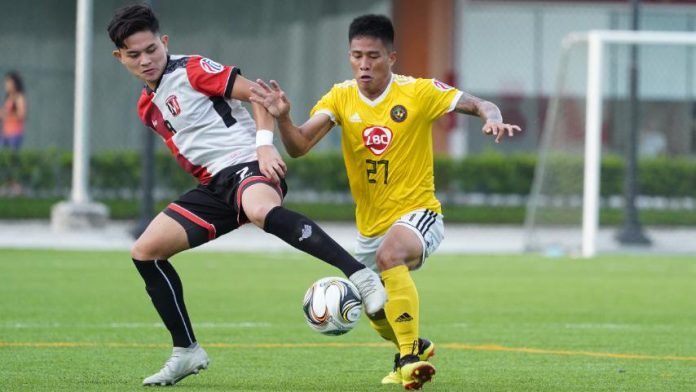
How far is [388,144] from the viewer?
7391 mm

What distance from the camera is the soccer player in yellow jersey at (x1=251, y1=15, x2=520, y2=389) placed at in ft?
23.7

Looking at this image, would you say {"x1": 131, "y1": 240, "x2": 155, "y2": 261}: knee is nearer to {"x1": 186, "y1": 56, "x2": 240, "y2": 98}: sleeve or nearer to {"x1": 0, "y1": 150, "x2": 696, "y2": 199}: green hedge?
{"x1": 186, "y1": 56, "x2": 240, "y2": 98}: sleeve

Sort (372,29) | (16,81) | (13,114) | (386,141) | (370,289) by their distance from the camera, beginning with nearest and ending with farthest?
(370,289)
(372,29)
(386,141)
(16,81)
(13,114)

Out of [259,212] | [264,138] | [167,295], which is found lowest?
[167,295]

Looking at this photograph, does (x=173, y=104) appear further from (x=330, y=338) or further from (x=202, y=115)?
(x=330, y=338)

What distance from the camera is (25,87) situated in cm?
2245

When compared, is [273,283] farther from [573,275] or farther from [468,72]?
[468,72]

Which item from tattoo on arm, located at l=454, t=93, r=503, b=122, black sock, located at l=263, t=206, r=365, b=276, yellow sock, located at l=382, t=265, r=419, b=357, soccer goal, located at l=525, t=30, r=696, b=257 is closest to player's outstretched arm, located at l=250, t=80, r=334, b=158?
black sock, located at l=263, t=206, r=365, b=276

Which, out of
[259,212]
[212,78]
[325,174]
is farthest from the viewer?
[325,174]

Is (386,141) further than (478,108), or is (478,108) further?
(386,141)

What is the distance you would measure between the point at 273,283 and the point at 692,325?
454 cm

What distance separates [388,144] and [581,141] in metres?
10.7

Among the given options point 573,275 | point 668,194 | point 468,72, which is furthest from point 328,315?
point 468,72

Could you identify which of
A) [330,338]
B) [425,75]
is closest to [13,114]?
[425,75]
